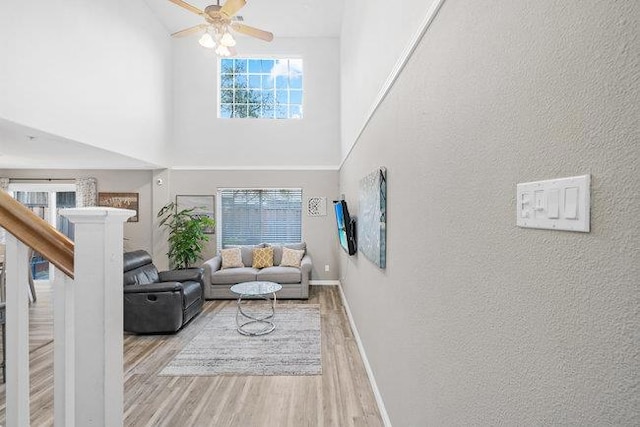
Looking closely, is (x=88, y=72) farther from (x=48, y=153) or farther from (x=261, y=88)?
(x=261, y=88)

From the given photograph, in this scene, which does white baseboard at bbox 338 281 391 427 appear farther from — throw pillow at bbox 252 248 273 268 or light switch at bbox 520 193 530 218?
throw pillow at bbox 252 248 273 268

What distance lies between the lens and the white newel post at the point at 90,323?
0.95 metres

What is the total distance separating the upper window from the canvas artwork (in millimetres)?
4156

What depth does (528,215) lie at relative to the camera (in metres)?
0.70

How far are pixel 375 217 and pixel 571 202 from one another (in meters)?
1.70

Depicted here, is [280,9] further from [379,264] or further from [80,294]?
[80,294]

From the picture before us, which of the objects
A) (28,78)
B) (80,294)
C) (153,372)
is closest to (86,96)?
(28,78)

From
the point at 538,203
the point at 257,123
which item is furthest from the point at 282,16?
the point at 538,203

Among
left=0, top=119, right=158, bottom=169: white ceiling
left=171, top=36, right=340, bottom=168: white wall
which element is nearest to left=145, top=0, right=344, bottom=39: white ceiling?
left=171, top=36, right=340, bottom=168: white wall

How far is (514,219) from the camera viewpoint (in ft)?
2.49

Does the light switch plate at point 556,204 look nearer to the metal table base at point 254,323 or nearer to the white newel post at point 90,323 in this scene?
the white newel post at point 90,323

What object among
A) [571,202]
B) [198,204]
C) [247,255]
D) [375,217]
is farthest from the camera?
[198,204]

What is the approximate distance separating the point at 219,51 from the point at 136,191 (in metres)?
3.62

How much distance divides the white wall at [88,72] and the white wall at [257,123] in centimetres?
49
